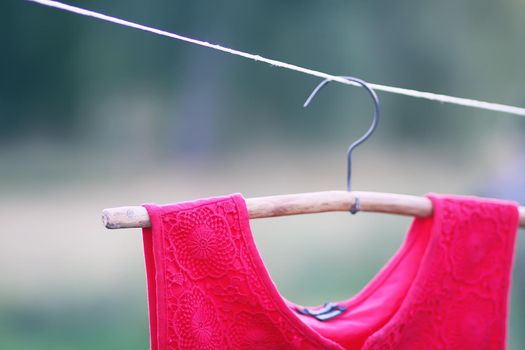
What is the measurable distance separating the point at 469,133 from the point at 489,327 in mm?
1438

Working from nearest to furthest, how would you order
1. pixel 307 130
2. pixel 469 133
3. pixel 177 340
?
pixel 177 340
pixel 307 130
pixel 469 133

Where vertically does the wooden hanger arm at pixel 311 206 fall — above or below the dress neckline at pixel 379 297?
above

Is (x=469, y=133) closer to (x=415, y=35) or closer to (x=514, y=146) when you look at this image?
(x=514, y=146)

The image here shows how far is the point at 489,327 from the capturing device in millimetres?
828

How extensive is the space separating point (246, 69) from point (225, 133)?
0.20m

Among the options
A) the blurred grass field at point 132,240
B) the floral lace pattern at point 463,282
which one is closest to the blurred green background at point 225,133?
the blurred grass field at point 132,240

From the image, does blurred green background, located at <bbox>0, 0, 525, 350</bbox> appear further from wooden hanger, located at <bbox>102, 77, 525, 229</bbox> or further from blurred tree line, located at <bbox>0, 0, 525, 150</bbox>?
wooden hanger, located at <bbox>102, 77, 525, 229</bbox>

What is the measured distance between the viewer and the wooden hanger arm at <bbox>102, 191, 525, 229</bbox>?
23.8 inches

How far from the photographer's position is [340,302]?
2.61ft

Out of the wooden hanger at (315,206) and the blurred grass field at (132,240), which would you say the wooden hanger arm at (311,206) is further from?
the blurred grass field at (132,240)

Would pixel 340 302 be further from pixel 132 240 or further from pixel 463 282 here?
pixel 132 240

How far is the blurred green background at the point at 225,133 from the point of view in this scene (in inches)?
70.6

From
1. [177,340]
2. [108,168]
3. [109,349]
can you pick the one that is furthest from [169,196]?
[177,340]

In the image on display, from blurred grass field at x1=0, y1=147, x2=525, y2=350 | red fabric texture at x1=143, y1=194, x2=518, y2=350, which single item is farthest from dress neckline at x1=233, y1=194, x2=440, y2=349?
blurred grass field at x1=0, y1=147, x2=525, y2=350
